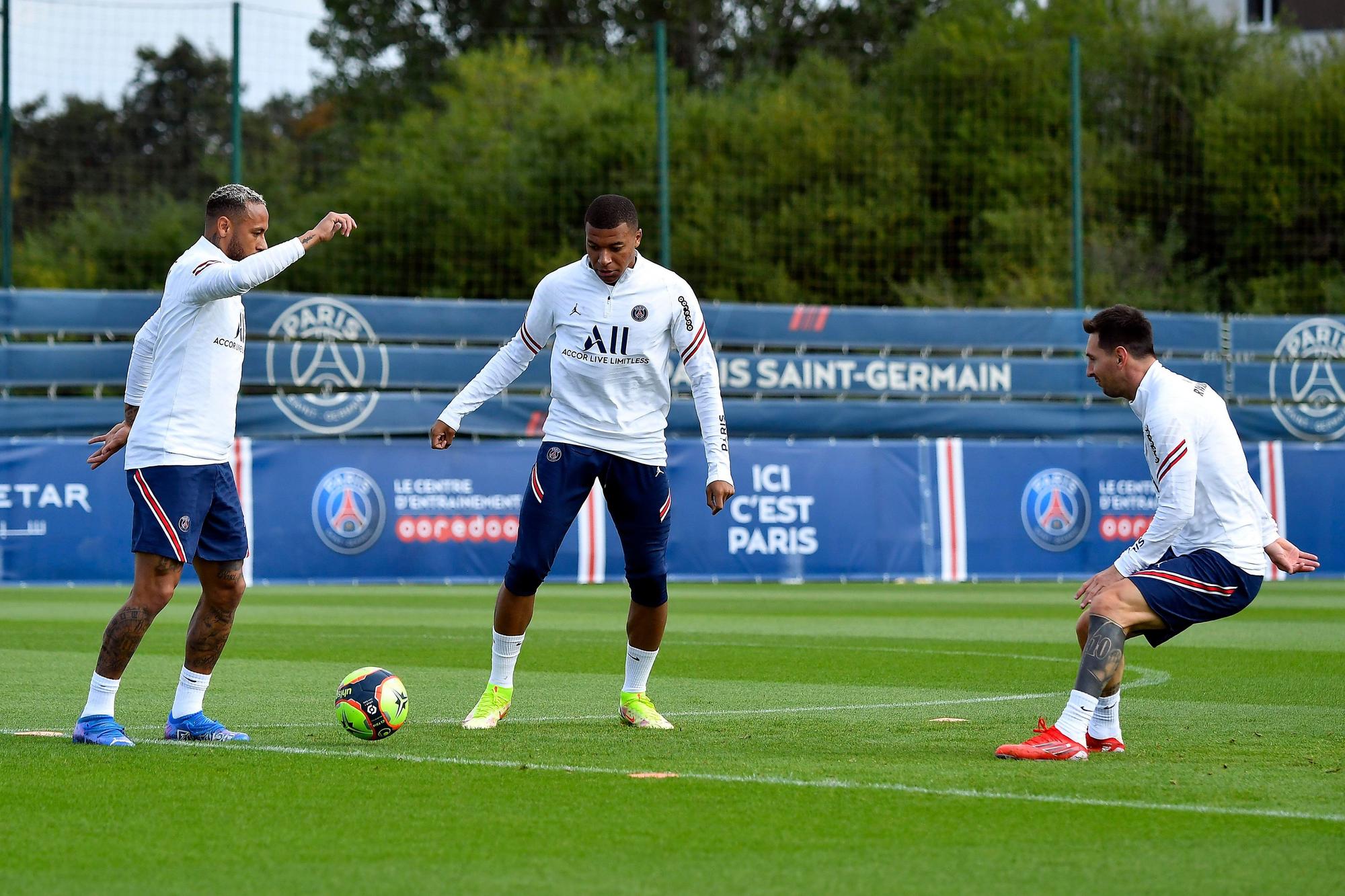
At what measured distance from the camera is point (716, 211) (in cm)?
3400

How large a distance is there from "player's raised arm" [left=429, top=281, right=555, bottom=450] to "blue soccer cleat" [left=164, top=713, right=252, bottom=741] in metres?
1.48

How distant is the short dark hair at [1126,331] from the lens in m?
6.97

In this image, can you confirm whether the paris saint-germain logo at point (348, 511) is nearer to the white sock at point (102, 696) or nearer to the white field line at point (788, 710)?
the white field line at point (788, 710)

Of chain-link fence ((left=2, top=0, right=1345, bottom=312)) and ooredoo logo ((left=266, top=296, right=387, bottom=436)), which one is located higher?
chain-link fence ((left=2, top=0, right=1345, bottom=312))

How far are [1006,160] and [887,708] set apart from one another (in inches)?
1128

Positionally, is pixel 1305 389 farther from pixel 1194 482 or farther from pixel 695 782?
pixel 695 782

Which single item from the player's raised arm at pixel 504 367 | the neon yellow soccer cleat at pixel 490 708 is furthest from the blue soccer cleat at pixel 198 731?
the player's raised arm at pixel 504 367

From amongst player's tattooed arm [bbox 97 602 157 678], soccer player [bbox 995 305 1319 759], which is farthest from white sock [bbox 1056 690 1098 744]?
player's tattooed arm [bbox 97 602 157 678]

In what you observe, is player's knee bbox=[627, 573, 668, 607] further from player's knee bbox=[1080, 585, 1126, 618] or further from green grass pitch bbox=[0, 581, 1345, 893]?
player's knee bbox=[1080, 585, 1126, 618]

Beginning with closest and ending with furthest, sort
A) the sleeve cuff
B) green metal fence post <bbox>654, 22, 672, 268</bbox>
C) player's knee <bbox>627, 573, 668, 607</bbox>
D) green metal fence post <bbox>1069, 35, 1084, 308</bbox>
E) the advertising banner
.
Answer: the sleeve cuff < player's knee <bbox>627, 573, 668, 607</bbox> < the advertising banner < green metal fence post <bbox>654, 22, 672, 268</bbox> < green metal fence post <bbox>1069, 35, 1084, 308</bbox>

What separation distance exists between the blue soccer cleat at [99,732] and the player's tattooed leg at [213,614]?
15.2 inches

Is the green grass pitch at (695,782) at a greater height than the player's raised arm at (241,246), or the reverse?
the player's raised arm at (241,246)

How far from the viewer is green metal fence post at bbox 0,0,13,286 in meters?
21.7

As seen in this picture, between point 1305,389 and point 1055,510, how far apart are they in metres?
5.10
